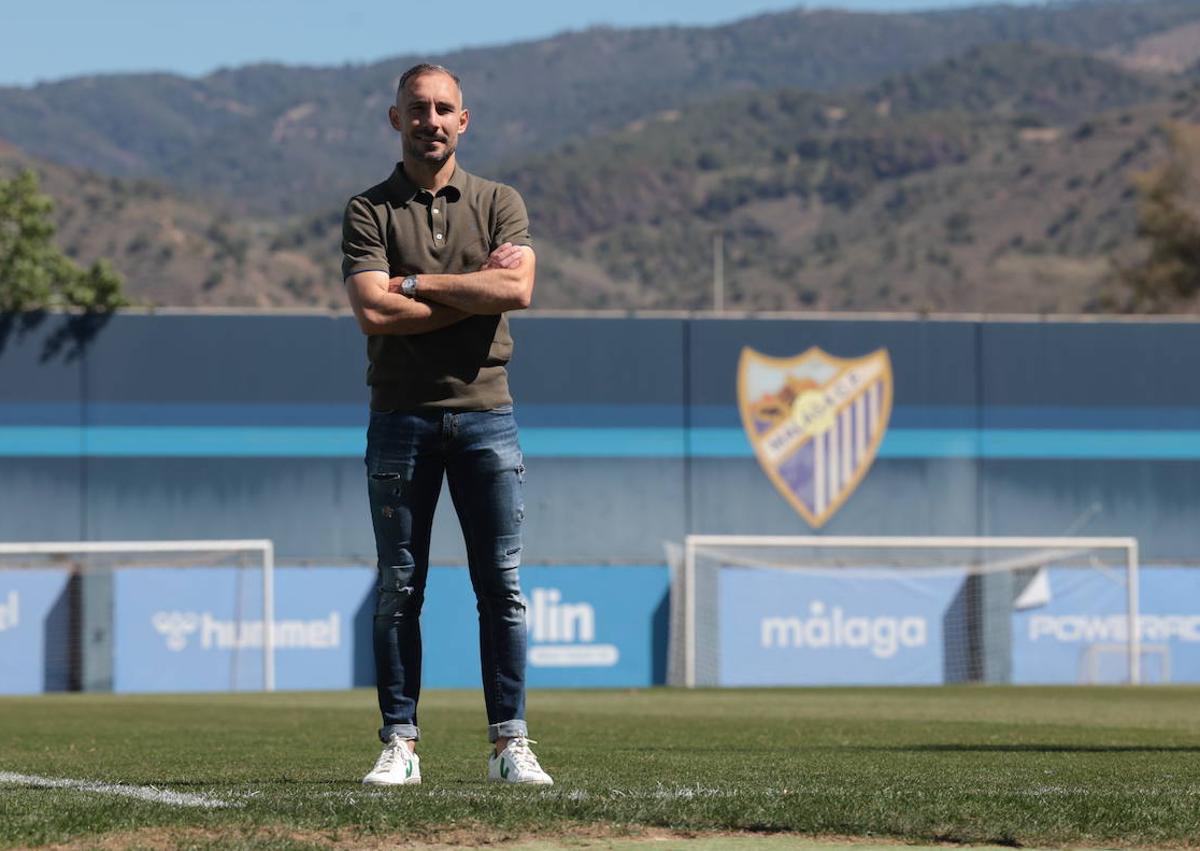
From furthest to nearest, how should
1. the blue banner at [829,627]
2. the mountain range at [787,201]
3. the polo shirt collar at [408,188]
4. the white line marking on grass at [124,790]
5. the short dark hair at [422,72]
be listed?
1. the mountain range at [787,201]
2. the blue banner at [829,627]
3. the polo shirt collar at [408,188]
4. the short dark hair at [422,72]
5. the white line marking on grass at [124,790]

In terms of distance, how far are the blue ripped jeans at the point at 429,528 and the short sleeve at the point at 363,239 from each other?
0.46 meters

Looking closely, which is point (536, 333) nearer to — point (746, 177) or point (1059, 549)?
point (1059, 549)

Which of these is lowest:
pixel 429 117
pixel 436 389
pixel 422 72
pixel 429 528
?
pixel 429 528

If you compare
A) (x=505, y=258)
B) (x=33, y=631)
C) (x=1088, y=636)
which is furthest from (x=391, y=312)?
(x=1088, y=636)

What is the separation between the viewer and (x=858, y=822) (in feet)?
18.0

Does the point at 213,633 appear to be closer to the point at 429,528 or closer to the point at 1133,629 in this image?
the point at 1133,629

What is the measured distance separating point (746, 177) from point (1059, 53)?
4469cm

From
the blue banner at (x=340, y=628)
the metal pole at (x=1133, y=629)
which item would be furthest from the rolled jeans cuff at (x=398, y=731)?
the metal pole at (x=1133, y=629)

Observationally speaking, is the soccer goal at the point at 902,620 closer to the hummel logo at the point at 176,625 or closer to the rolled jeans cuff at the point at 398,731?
the hummel logo at the point at 176,625

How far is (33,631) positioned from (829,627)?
30.0ft

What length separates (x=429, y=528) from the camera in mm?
6637

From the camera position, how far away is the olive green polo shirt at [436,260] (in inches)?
256

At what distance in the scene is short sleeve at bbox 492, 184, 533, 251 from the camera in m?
6.62

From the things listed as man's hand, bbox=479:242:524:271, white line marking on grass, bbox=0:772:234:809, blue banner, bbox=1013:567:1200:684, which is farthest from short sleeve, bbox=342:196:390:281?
blue banner, bbox=1013:567:1200:684
